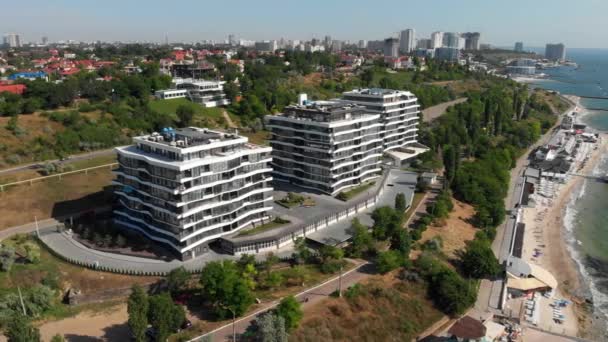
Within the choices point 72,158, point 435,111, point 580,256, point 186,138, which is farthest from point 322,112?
point 435,111

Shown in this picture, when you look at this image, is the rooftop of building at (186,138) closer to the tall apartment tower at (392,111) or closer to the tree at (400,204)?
the tree at (400,204)

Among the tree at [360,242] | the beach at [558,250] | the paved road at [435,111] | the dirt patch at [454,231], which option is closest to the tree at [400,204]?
the dirt patch at [454,231]

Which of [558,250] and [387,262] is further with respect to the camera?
[558,250]

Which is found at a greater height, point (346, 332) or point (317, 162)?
point (317, 162)

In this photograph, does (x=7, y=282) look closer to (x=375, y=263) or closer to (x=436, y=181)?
(x=375, y=263)

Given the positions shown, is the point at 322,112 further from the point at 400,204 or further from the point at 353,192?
the point at 400,204

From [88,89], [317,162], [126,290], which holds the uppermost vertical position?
[88,89]

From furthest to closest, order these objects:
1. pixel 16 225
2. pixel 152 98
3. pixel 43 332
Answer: pixel 152 98 < pixel 16 225 < pixel 43 332

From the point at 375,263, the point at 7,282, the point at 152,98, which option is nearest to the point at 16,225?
the point at 7,282
